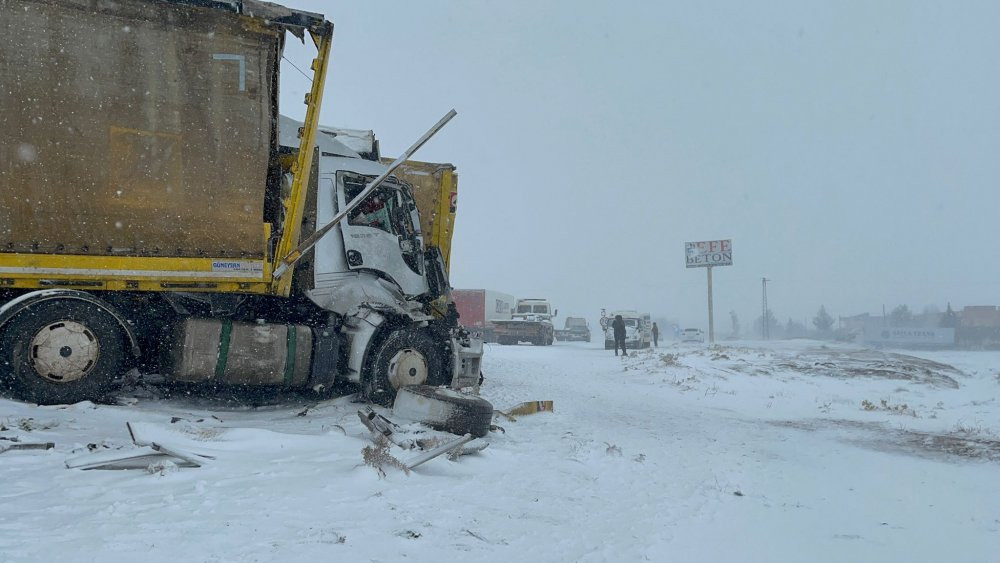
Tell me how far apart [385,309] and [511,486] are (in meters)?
3.54

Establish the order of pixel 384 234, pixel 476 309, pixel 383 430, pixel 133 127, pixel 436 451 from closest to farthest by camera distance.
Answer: pixel 436 451, pixel 383 430, pixel 133 127, pixel 384 234, pixel 476 309

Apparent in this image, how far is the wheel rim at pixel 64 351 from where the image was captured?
601cm

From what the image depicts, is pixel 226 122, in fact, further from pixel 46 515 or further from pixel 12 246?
pixel 46 515

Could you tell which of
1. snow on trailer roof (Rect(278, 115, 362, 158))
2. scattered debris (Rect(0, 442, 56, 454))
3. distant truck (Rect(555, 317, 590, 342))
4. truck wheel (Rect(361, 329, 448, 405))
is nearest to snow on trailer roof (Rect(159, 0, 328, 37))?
snow on trailer roof (Rect(278, 115, 362, 158))

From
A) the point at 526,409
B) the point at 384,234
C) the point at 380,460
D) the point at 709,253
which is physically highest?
the point at 709,253

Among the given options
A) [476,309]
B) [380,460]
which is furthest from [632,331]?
[380,460]

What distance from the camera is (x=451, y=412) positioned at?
6062 millimetres

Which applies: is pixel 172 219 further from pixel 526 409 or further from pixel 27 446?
pixel 526 409

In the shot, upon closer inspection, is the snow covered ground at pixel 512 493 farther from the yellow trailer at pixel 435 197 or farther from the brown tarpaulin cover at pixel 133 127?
the yellow trailer at pixel 435 197

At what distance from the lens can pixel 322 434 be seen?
→ 5562 millimetres

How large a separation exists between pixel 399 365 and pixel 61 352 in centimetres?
330

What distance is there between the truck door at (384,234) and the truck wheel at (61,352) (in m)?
2.70

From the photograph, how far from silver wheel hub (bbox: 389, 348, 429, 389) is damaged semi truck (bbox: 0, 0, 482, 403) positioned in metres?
0.02

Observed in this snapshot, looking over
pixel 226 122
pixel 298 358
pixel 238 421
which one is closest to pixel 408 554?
pixel 238 421
